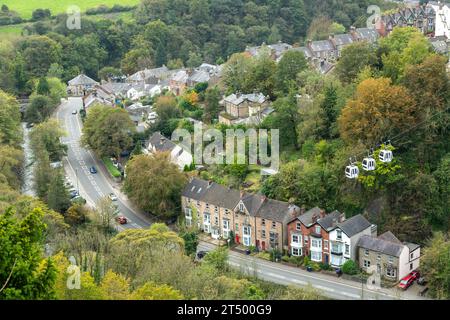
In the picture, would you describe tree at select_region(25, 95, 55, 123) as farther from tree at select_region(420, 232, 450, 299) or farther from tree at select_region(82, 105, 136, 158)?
tree at select_region(420, 232, 450, 299)

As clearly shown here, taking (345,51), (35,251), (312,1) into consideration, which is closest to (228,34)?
(312,1)

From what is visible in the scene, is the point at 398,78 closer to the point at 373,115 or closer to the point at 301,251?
the point at 373,115

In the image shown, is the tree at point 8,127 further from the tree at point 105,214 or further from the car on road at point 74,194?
the tree at point 105,214

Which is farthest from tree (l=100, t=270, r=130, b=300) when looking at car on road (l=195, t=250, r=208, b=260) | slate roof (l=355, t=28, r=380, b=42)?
slate roof (l=355, t=28, r=380, b=42)

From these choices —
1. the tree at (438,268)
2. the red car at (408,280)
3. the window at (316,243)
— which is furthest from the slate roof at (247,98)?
the tree at (438,268)

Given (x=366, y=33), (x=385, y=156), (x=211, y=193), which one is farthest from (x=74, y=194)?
(x=366, y=33)

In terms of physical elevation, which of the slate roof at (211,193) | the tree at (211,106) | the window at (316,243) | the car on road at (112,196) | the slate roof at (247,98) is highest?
the slate roof at (247,98)

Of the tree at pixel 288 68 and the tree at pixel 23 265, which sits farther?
the tree at pixel 288 68

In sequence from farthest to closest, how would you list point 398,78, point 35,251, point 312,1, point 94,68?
1. point 312,1
2. point 94,68
3. point 398,78
4. point 35,251
